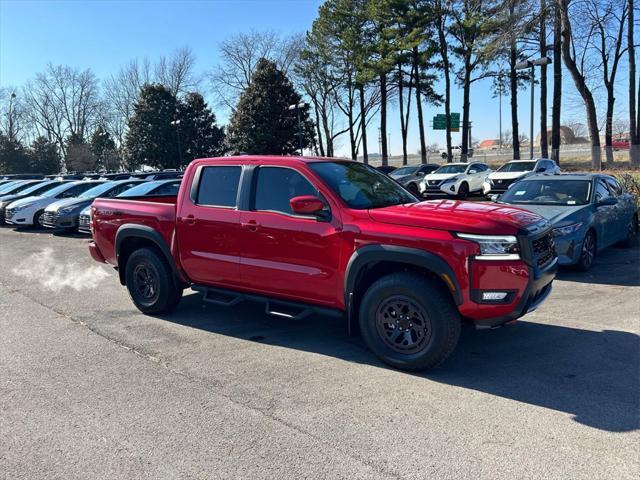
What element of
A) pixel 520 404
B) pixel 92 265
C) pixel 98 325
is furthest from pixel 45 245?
pixel 520 404

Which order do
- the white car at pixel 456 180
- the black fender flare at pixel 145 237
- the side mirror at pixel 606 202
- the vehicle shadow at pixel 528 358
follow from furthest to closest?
the white car at pixel 456 180 → the side mirror at pixel 606 202 → the black fender flare at pixel 145 237 → the vehicle shadow at pixel 528 358

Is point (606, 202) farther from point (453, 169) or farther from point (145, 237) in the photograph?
point (453, 169)

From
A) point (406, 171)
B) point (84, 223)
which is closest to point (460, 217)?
point (84, 223)

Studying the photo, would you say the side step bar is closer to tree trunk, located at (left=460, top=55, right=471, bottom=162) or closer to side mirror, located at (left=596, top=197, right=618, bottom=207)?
side mirror, located at (left=596, top=197, right=618, bottom=207)

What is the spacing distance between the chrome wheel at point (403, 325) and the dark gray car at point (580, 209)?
4.29 m

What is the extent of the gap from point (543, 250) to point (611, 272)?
4.47m

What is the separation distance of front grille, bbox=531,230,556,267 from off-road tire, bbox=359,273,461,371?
81 cm

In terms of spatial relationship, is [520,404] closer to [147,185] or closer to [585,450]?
[585,450]

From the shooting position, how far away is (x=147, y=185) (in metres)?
14.0

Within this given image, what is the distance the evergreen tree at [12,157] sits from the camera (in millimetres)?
60188

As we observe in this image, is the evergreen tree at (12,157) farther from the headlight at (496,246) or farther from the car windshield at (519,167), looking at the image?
the headlight at (496,246)

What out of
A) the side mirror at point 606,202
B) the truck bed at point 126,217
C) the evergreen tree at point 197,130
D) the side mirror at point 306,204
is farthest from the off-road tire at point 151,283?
the evergreen tree at point 197,130

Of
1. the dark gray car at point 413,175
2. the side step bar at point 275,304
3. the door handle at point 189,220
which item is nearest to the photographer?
the side step bar at point 275,304

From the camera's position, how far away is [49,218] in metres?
15.3
